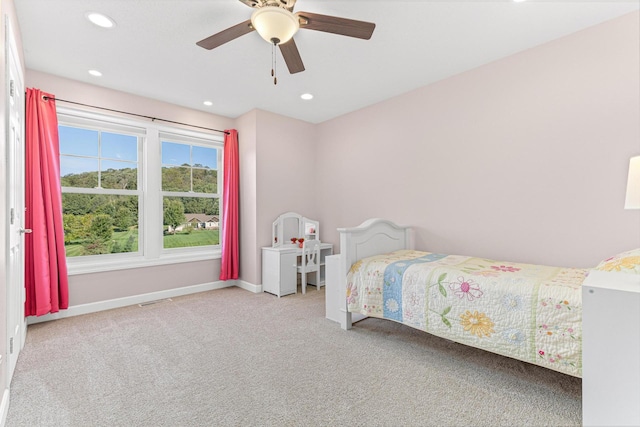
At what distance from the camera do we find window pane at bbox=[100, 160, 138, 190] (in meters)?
3.42

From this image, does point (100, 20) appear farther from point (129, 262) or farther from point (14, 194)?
point (129, 262)

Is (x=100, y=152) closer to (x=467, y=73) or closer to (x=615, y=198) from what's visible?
(x=467, y=73)

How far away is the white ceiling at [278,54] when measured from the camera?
6.70 feet

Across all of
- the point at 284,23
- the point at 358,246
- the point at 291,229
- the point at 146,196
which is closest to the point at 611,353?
the point at 358,246

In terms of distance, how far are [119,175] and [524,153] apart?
4261 millimetres

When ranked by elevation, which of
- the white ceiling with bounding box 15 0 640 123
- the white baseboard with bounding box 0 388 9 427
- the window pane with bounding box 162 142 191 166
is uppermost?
the white ceiling with bounding box 15 0 640 123

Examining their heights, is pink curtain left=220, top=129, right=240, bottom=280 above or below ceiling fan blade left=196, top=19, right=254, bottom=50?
below

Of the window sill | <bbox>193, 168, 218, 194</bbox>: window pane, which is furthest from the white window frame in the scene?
<bbox>193, 168, 218, 194</bbox>: window pane

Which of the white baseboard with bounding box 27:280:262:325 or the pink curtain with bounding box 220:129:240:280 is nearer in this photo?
the white baseboard with bounding box 27:280:262:325

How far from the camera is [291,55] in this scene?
6.89ft

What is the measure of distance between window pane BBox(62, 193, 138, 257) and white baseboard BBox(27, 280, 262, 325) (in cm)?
57

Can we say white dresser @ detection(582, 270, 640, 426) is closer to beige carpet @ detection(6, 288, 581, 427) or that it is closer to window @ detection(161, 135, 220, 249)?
beige carpet @ detection(6, 288, 581, 427)

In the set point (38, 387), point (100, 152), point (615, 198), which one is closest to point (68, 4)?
point (100, 152)

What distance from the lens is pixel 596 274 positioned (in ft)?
4.13
